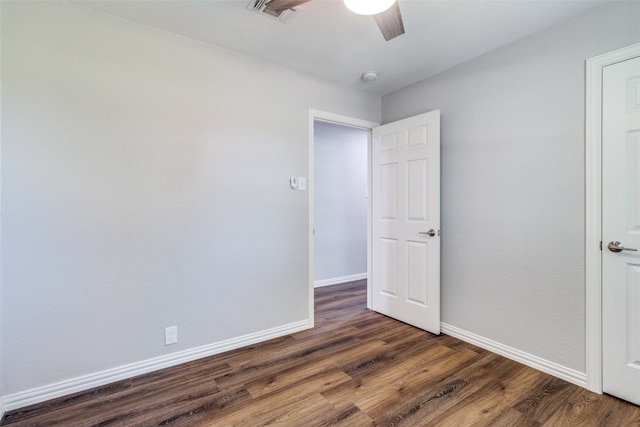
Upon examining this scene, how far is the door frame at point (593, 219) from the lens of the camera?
6.04ft

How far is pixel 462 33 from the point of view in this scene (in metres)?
2.14

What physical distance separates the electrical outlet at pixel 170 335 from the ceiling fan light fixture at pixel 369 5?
2.35 metres

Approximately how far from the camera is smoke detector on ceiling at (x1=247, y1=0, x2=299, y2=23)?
1.79m

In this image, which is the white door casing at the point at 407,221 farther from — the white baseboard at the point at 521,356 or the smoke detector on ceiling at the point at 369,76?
the smoke detector on ceiling at the point at 369,76

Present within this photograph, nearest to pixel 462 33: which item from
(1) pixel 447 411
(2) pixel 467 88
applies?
(2) pixel 467 88

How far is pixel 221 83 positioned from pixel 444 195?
7.20 ft

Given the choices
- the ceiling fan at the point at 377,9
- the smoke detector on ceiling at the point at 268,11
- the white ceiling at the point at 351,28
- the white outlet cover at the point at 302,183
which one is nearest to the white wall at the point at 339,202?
the white outlet cover at the point at 302,183

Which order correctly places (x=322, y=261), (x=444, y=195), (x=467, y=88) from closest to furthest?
1. (x=467, y=88)
2. (x=444, y=195)
3. (x=322, y=261)

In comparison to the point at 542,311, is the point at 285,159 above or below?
above

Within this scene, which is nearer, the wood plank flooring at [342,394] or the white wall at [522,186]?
the wood plank flooring at [342,394]

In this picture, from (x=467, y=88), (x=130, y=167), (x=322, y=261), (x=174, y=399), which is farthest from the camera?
(x=322, y=261)

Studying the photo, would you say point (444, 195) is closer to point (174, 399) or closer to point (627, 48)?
point (627, 48)

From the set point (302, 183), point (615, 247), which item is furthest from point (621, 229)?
point (302, 183)

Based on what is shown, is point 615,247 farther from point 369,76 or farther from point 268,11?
point 268,11
